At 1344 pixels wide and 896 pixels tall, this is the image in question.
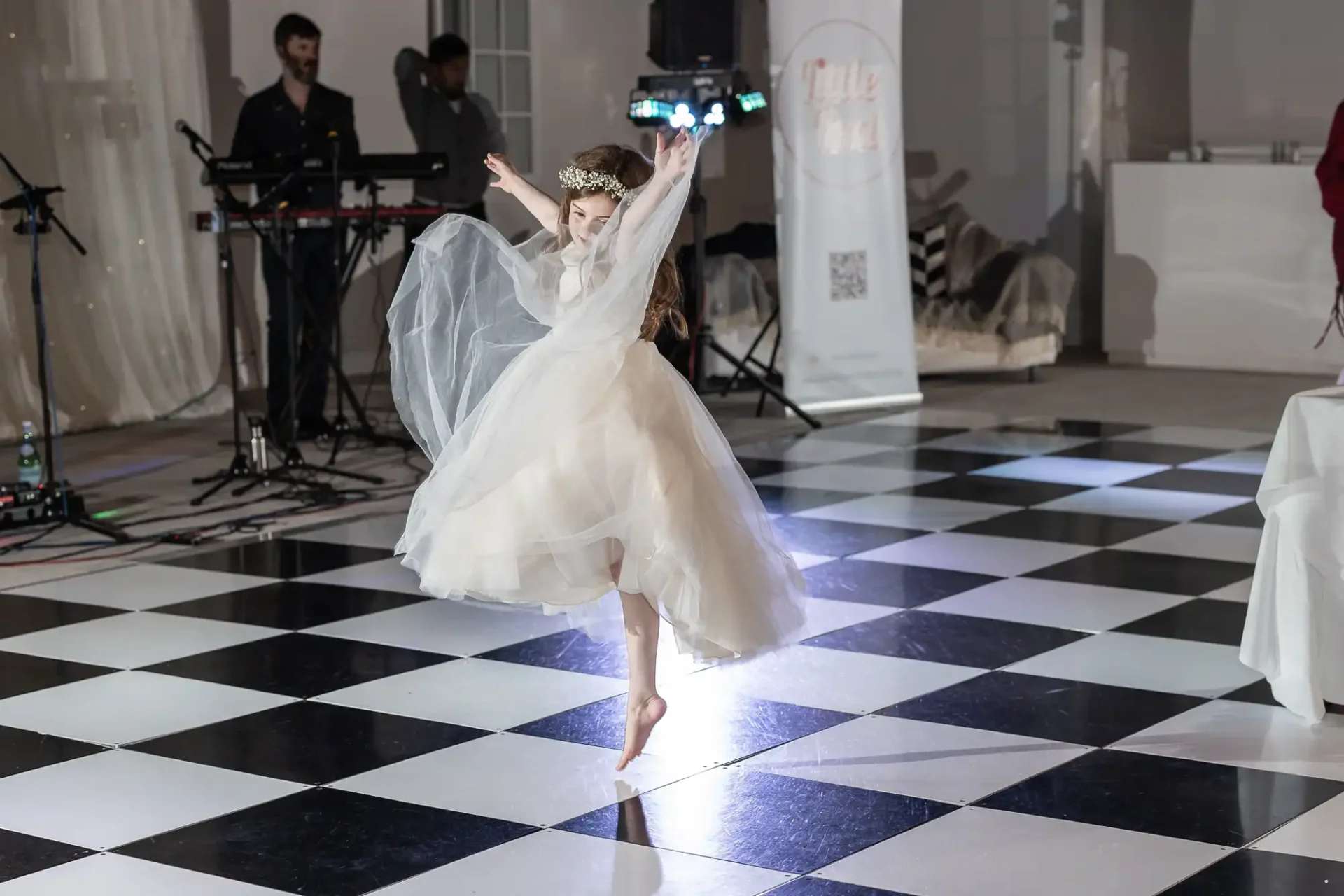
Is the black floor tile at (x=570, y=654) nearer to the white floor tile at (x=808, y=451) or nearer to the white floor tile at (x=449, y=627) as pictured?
the white floor tile at (x=449, y=627)

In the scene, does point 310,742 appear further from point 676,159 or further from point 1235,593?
point 1235,593

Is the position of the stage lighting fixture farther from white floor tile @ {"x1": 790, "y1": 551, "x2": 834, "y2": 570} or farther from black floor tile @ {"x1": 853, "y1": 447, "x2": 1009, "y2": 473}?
white floor tile @ {"x1": 790, "y1": 551, "x2": 834, "y2": 570}

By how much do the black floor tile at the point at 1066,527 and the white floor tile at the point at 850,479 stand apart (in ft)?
1.99

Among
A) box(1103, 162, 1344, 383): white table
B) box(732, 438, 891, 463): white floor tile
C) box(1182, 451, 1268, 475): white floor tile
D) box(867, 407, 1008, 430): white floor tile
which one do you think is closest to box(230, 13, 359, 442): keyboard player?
box(732, 438, 891, 463): white floor tile

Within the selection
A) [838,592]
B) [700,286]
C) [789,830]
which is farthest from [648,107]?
[789,830]

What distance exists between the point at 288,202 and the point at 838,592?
2887mm

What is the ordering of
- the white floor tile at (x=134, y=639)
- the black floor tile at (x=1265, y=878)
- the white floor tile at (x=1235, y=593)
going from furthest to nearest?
the white floor tile at (x=1235, y=593)
the white floor tile at (x=134, y=639)
the black floor tile at (x=1265, y=878)

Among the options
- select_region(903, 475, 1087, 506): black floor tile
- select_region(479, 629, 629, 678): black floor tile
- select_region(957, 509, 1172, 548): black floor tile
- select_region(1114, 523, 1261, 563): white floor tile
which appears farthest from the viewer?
select_region(903, 475, 1087, 506): black floor tile

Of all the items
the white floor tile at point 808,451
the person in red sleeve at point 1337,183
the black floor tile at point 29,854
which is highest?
the person in red sleeve at point 1337,183

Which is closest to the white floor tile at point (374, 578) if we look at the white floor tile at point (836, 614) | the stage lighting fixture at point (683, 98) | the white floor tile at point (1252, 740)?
the white floor tile at point (836, 614)

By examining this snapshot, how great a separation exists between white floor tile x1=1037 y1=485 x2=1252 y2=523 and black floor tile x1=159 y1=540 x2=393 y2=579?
6.95 feet

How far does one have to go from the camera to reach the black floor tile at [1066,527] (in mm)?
5270

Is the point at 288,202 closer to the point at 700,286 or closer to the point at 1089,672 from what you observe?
the point at 700,286

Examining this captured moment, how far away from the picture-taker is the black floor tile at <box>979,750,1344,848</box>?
9.49 ft
